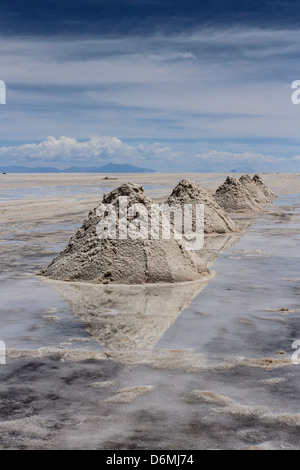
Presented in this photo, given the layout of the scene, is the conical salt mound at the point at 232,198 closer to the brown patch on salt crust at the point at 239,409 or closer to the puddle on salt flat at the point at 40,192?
the puddle on salt flat at the point at 40,192

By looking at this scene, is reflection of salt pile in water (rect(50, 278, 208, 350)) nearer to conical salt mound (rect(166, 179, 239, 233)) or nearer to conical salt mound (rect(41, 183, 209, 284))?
conical salt mound (rect(41, 183, 209, 284))

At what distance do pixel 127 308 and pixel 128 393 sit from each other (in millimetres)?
2857

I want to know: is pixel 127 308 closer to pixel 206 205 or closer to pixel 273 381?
pixel 273 381

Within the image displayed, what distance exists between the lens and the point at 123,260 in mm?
9164

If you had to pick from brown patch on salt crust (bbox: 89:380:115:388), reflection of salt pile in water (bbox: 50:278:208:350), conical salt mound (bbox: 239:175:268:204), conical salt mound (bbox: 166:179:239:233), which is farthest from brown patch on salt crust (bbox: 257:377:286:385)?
conical salt mound (bbox: 239:175:268:204)

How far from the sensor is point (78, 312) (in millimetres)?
7082

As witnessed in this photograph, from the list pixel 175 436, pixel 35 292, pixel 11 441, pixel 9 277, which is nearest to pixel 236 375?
pixel 175 436

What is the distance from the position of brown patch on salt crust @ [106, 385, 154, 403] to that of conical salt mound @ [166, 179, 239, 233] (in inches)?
447

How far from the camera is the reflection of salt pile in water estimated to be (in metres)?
6.06

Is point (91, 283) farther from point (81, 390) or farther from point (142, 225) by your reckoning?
point (81, 390)

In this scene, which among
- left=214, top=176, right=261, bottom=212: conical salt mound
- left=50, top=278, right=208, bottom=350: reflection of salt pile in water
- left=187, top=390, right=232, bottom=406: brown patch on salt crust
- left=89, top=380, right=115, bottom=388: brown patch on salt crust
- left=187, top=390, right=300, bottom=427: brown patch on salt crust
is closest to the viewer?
left=187, top=390, right=300, bottom=427: brown patch on salt crust

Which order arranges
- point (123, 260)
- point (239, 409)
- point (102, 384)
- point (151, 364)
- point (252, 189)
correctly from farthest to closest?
1. point (252, 189)
2. point (123, 260)
3. point (151, 364)
4. point (102, 384)
5. point (239, 409)

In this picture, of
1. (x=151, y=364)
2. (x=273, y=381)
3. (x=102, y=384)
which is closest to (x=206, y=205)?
(x=151, y=364)

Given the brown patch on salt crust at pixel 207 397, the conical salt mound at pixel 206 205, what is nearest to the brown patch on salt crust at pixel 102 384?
the brown patch on salt crust at pixel 207 397
